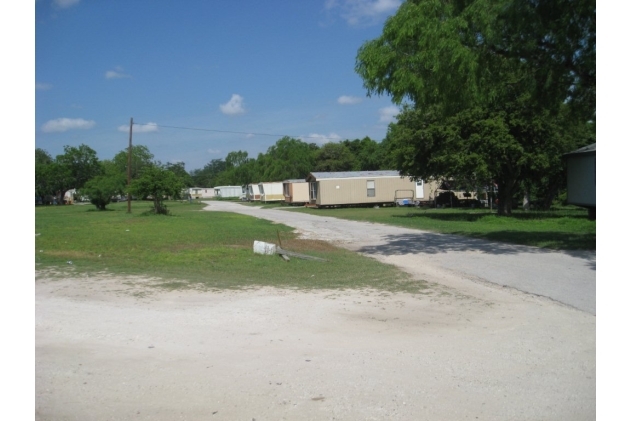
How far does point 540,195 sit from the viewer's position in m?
41.0

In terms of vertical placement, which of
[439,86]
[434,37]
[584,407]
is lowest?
[584,407]

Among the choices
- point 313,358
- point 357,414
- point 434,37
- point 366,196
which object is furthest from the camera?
point 366,196

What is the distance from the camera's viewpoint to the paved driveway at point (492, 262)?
30.2 feet

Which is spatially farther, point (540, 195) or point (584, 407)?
point (540, 195)

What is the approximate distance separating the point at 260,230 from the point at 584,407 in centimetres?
1759

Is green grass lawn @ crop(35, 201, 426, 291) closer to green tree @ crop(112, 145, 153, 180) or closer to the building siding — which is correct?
the building siding

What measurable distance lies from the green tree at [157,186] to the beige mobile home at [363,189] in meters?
12.9

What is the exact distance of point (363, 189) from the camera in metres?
44.9

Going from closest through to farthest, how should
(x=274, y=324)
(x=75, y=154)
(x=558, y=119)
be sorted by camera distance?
1. (x=274, y=324)
2. (x=558, y=119)
3. (x=75, y=154)

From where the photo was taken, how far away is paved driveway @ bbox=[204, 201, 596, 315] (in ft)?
30.2

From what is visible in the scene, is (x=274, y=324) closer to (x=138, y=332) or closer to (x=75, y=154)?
(x=138, y=332)

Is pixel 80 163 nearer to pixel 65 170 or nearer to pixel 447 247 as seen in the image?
pixel 65 170

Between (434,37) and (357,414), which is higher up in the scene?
(434,37)

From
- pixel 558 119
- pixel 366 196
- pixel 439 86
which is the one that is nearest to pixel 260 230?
pixel 439 86
